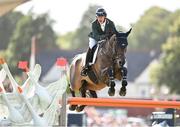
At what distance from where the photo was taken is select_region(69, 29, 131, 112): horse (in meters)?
11.2

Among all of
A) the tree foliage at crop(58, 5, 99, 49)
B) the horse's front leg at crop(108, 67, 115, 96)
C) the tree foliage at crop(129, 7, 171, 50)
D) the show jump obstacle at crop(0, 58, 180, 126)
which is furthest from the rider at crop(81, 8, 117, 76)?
the tree foliage at crop(129, 7, 171, 50)

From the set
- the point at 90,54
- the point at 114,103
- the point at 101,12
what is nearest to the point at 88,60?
the point at 90,54

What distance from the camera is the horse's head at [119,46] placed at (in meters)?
11.2

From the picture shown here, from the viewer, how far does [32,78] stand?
31.8 ft

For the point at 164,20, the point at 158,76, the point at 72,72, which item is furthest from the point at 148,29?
the point at 72,72

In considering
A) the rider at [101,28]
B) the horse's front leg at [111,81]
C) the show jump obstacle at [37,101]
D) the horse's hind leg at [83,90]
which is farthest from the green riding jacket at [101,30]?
the show jump obstacle at [37,101]

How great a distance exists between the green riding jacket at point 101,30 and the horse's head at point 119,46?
19 centimetres

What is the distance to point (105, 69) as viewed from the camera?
1155 cm

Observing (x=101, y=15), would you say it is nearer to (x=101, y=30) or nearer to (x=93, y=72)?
→ (x=101, y=30)

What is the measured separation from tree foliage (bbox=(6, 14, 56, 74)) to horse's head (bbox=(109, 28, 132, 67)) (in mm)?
56377

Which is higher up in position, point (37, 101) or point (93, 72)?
point (93, 72)

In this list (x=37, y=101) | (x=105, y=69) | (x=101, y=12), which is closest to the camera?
(x=37, y=101)

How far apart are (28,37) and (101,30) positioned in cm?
6353

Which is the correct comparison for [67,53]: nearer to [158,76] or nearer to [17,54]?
[17,54]
